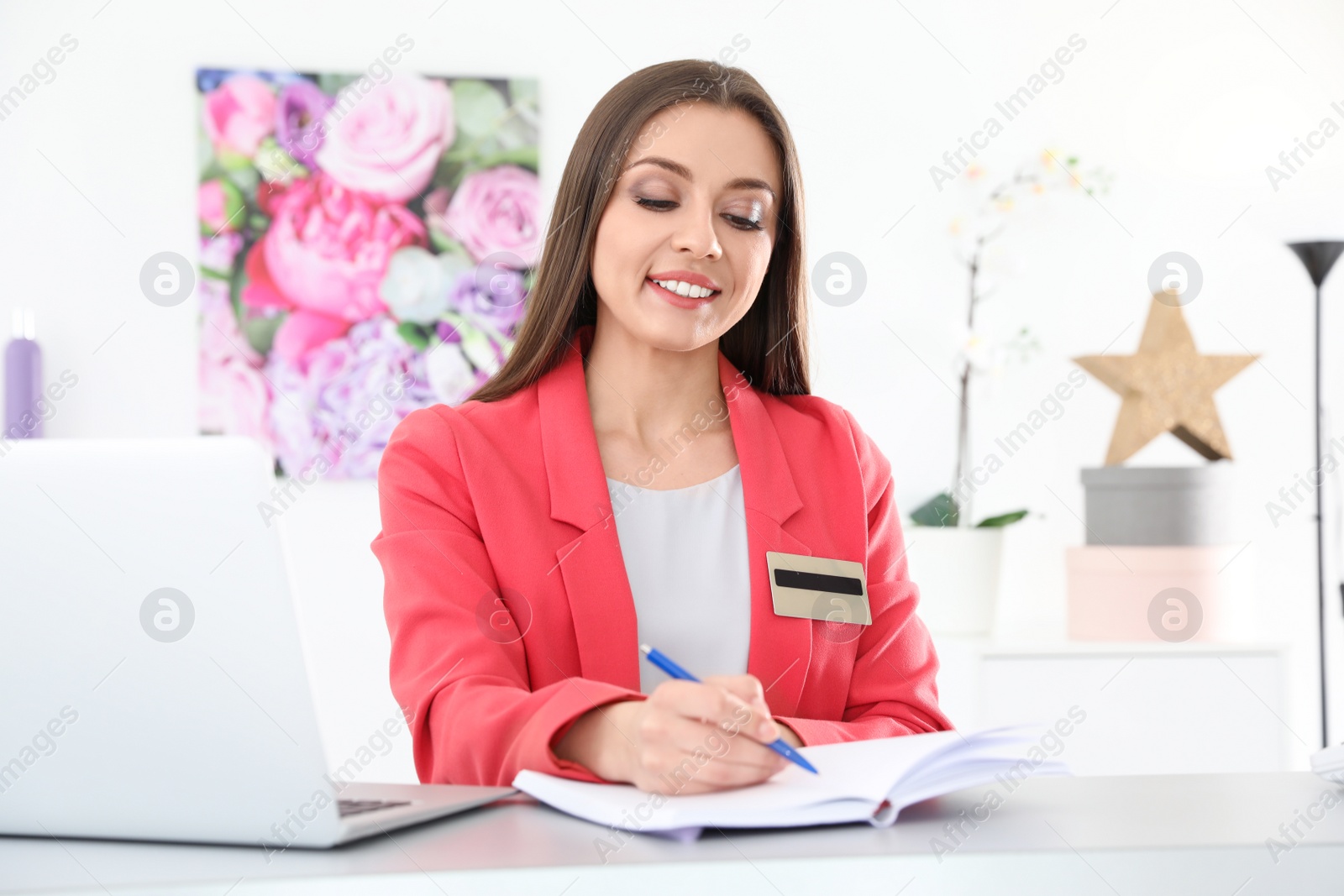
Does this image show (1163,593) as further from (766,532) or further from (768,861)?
(768,861)

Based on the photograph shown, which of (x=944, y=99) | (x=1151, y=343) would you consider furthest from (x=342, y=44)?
(x=1151, y=343)

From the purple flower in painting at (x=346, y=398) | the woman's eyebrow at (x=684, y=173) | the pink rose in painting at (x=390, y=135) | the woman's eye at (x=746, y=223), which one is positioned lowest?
the purple flower in painting at (x=346, y=398)

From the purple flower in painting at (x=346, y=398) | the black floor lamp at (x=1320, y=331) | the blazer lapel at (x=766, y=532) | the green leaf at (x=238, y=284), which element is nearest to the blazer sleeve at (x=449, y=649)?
the blazer lapel at (x=766, y=532)

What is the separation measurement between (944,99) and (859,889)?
95.8 inches

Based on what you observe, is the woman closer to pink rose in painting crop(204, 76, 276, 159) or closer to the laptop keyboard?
the laptop keyboard

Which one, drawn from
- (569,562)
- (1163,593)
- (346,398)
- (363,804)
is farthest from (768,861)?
(346,398)

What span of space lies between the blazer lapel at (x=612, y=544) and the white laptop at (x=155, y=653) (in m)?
0.57

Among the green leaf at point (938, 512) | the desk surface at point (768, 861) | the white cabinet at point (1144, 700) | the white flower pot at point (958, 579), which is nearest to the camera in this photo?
the desk surface at point (768, 861)

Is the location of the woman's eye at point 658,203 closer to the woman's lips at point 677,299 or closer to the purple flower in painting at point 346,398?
the woman's lips at point 677,299

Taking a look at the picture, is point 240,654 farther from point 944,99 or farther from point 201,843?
point 944,99

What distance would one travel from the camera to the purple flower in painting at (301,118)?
252cm

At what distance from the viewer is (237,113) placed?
2.51 metres

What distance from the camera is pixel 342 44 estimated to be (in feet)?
8.36

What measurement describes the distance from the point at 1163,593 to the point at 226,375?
1.99m
